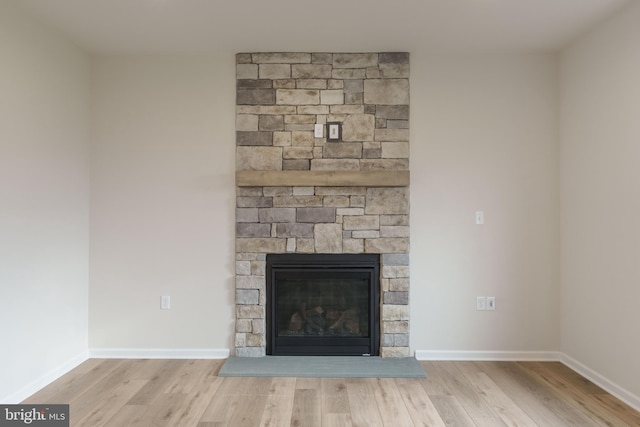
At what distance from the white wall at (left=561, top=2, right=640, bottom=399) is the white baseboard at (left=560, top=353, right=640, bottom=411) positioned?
1.4 inches

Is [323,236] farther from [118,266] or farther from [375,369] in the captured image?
[118,266]

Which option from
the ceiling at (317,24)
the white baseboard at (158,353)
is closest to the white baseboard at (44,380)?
the white baseboard at (158,353)

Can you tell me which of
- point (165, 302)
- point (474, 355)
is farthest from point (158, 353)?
point (474, 355)

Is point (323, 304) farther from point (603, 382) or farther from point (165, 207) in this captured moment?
point (603, 382)

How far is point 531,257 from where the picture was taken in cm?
359

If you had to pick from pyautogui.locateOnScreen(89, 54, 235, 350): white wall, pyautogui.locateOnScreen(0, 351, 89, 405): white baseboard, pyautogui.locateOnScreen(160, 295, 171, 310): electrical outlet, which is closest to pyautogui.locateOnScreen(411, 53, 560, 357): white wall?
pyautogui.locateOnScreen(89, 54, 235, 350): white wall

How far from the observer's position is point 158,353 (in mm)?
3611

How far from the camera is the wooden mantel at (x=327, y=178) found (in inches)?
138

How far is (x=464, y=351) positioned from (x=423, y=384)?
0.71 m

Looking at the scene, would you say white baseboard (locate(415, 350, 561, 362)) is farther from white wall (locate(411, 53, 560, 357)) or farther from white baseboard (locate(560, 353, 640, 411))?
white baseboard (locate(560, 353, 640, 411))

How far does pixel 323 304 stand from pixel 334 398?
38.6 inches

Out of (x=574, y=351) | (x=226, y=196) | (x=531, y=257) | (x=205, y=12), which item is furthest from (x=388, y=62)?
(x=574, y=351)

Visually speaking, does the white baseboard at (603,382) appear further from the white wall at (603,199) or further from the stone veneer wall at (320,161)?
the stone veneer wall at (320,161)

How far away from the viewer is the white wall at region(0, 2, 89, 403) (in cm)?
269
